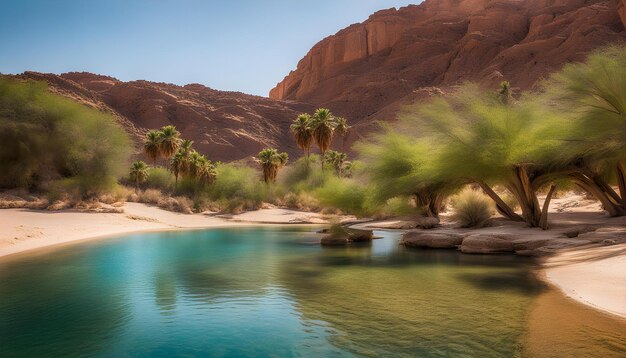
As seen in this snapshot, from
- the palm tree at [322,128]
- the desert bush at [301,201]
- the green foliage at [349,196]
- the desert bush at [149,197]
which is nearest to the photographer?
the green foliage at [349,196]

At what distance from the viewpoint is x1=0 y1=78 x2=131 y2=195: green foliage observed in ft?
114

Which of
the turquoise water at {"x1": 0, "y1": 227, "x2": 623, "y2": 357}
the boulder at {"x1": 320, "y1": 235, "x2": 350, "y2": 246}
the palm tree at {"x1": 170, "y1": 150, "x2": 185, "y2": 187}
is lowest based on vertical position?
the turquoise water at {"x1": 0, "y1": 227, "x2": 623, "y2": 357}

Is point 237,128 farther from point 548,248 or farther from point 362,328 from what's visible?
point 362,328

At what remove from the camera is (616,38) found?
234ft

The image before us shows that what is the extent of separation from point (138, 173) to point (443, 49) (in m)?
85.9

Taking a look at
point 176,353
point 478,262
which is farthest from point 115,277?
point 478,262

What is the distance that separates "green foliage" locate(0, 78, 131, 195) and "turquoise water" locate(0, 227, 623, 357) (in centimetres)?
2132

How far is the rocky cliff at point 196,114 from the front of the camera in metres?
84.9

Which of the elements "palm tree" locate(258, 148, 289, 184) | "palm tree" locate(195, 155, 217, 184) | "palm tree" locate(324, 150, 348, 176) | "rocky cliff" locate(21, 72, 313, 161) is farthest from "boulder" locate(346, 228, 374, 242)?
"rocky cliff" locate(21, 72, 313, 161)

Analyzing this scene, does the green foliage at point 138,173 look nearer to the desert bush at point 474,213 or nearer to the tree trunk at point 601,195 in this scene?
the desert bush at point 474,213

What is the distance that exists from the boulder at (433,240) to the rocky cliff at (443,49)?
55943 mm

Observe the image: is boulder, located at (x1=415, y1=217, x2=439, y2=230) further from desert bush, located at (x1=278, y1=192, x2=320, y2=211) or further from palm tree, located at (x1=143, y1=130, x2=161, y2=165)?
palm tree, located at (x1=143, y1=130, x2=161, y2=165)

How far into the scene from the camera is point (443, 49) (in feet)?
363

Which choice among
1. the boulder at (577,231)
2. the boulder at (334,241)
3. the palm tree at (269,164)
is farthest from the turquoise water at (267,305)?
the palm tree at (269,164)
